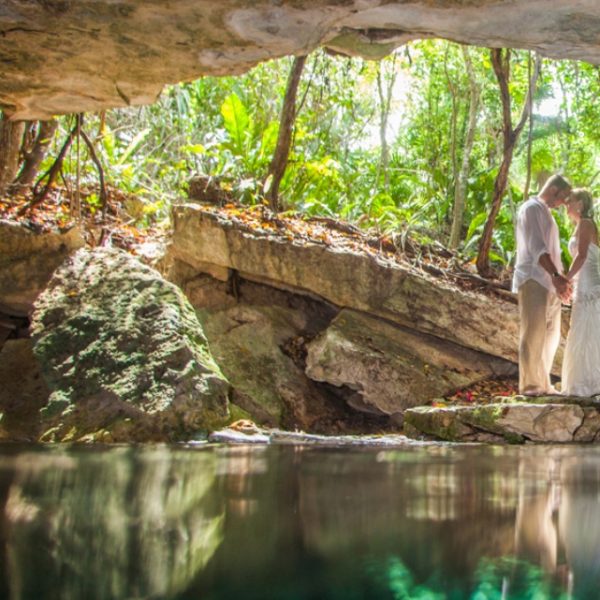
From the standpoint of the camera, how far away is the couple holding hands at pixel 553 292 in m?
7.44

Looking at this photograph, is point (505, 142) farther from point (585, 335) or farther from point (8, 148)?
point (8, 148)

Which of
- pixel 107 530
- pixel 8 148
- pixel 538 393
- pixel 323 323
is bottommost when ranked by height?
pixel 107 530

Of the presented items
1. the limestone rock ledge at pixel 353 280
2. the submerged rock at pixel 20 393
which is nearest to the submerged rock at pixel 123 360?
the submerged rock at pixel 20 393

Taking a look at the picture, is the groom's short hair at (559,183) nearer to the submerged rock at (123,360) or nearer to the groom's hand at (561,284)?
the groom's hand at (561,284)

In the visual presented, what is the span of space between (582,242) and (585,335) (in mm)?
927

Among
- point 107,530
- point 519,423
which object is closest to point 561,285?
point 519,423

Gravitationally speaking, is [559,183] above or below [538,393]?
above

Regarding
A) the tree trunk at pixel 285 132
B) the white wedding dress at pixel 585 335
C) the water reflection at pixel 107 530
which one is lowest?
the water reflection at pixel 107 530

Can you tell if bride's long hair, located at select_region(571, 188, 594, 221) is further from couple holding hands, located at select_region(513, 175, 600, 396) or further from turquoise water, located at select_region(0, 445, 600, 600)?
turquoise water, located at select_region(0, 445, 600, 600)

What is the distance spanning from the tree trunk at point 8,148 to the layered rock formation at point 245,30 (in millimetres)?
3512

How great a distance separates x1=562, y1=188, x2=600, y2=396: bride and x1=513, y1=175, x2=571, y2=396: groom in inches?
7.7

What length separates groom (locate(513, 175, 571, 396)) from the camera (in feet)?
24.3

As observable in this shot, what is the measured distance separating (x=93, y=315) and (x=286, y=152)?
4.26 m

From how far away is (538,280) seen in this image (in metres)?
7.53
